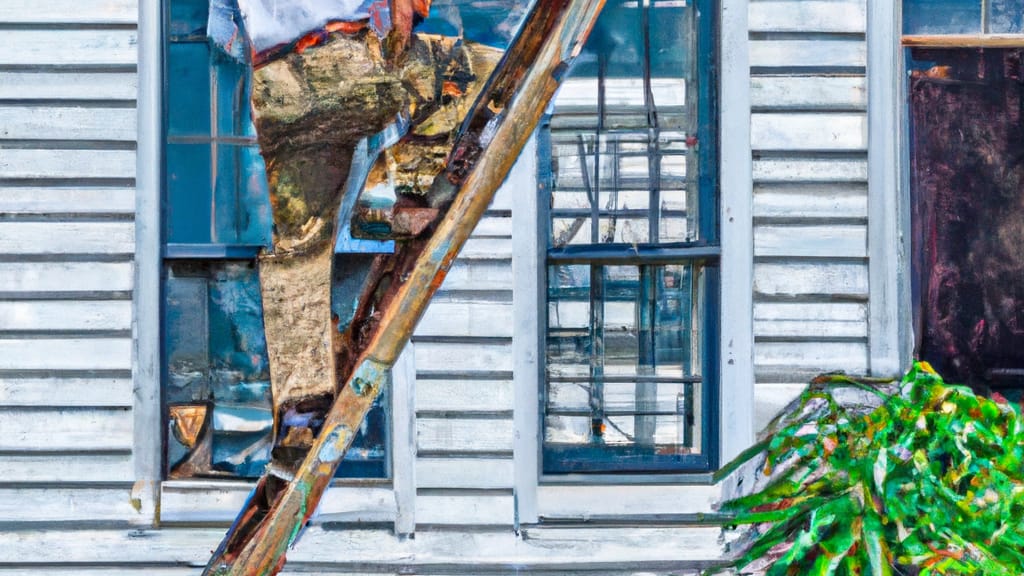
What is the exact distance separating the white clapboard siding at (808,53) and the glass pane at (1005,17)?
1.97 feet

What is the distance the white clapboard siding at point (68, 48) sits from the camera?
3434 mm

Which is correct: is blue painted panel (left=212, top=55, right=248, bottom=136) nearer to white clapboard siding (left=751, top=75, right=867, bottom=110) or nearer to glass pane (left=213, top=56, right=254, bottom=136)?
glass pane (left=213, top=56, right=254, bottom=136)

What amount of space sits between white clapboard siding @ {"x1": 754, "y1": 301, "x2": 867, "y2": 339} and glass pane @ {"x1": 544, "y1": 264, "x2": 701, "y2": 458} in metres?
0.26

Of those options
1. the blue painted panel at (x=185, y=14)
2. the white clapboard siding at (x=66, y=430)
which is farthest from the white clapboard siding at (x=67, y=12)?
the white clapboard siding at (x=66, y=430)

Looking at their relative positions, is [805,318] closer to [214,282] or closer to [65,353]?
[214,282]

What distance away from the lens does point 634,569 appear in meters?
3.47

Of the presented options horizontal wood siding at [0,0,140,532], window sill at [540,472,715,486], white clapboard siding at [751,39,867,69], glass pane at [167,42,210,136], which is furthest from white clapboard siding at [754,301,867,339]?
horizontal wood siding at [0,0,140,532]

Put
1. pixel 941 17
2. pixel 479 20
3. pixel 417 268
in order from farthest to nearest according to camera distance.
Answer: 1. pixel 941 17
2. pixel 479 20
3. pixel 417 268

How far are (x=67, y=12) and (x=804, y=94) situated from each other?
2.83 metres

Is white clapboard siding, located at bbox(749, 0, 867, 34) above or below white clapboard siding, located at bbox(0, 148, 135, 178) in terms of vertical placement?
above

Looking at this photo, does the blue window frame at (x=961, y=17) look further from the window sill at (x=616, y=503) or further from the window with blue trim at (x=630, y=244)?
the window sill at (x=616, y=503)

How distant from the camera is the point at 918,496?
241 cm

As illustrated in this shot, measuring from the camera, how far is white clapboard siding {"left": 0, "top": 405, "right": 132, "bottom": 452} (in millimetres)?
3426

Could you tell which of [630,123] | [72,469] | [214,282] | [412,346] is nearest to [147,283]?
[214,282]
